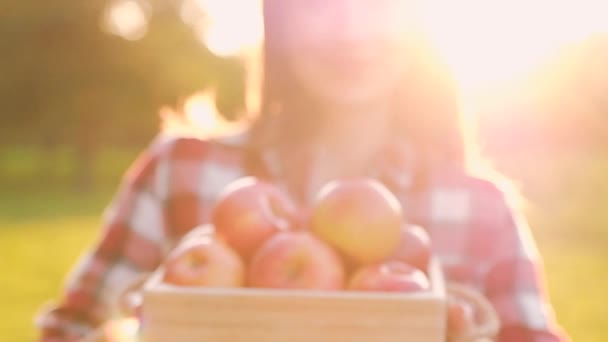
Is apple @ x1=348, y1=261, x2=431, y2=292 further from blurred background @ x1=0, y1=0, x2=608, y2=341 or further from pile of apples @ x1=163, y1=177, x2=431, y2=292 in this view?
blurred background @ x1=0, y1=0, x2=608, y2=341

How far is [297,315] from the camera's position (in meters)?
1.40

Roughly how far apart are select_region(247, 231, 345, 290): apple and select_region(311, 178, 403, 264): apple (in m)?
→ 0.06

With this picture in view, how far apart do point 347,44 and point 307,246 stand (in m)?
0.87

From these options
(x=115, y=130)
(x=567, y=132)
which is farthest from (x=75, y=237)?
(x=567, y=132)

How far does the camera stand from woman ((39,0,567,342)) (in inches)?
98.0

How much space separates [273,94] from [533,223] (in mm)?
11957

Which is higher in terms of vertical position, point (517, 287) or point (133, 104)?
point (133, 104)

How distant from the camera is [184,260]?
150 centimetres

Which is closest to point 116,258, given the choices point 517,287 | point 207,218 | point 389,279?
point 207,218

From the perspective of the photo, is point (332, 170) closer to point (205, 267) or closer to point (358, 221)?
point (358, 221)

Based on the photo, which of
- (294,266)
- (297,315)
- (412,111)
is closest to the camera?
(297,315)

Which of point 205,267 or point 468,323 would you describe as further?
point 468,323

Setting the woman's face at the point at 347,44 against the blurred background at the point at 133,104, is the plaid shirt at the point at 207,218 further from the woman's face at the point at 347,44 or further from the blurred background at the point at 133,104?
the blurred background at the point at 133,104

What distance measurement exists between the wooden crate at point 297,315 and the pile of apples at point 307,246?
5cm
